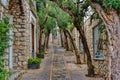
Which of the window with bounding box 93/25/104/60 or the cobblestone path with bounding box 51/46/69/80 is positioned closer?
the cobblestone path with bounding box 51/46/69/80

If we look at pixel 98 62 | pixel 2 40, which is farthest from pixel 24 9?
pixel 2 40

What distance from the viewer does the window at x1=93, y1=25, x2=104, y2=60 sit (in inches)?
506

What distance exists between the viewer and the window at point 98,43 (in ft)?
42.1

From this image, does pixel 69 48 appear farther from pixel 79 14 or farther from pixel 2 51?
pixel 2 51

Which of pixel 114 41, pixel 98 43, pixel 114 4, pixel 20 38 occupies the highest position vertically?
pixel 114 4

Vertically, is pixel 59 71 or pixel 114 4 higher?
pixel 114 4

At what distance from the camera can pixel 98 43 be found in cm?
1320

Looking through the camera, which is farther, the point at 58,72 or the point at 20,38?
the point at 20,38

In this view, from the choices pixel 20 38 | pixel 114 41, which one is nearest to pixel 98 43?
pixel 20 38

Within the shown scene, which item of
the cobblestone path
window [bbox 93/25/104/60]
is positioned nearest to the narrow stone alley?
the cobblestone path

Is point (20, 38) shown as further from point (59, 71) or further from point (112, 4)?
point (112, 4)

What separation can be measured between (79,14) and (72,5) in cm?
55

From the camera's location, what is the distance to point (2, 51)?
18.8ft

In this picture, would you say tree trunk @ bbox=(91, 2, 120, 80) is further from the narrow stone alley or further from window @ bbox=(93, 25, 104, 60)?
window @ bbox=(93, 25, 104, 60)
